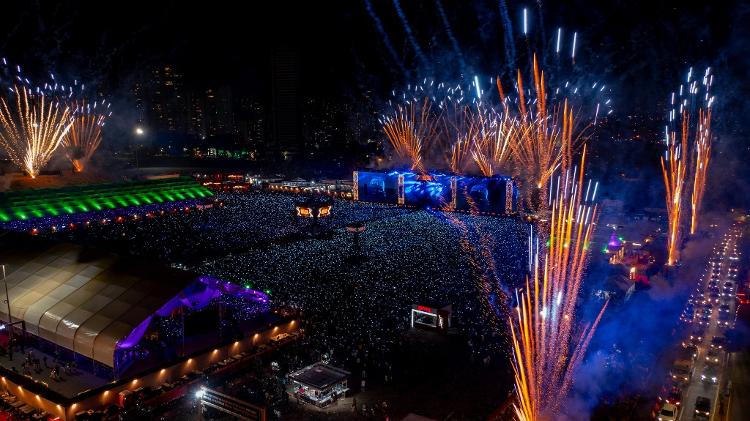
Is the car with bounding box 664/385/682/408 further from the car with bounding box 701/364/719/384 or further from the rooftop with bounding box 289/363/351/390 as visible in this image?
the rooftop with bounding box 289/363/351/390

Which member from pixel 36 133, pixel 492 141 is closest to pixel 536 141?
pixel 492 141


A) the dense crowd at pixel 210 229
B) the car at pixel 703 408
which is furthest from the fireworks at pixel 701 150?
the car at pixel 703 408

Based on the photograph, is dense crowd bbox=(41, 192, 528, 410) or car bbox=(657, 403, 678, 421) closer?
car bbox=(657, 403, 678, 421)

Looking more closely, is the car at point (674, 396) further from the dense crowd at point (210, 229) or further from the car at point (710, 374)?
the dense crowd at point (210, 229)

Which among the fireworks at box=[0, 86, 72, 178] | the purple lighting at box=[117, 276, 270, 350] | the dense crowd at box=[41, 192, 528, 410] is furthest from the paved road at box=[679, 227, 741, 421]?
the fireworks at box=[0, 86, 72, 178]

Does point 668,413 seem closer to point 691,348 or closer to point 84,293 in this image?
point 691,348

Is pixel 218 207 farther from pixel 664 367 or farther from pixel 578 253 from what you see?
pixel 664 367
